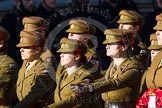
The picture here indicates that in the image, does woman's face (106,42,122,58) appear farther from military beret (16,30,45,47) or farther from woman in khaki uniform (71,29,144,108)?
military beret (16,30,45,47)

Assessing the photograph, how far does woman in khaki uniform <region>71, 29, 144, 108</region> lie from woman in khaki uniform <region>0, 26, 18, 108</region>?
1.09 m

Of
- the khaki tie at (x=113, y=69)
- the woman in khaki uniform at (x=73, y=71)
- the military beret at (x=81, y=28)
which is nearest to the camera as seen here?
the woman in khaki uniform at (x=73, y=71)

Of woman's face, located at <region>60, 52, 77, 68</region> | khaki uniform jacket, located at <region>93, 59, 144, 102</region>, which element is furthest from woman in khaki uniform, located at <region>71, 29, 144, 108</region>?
woman's face, located at <region>60, 52, 77, 68</region>

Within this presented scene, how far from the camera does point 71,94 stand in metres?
10.9

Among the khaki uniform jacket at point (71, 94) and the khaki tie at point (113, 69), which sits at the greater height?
the khaki tie at point (113, 69)

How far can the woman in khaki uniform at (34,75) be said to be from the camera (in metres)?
11.2

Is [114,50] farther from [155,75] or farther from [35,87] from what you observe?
[35,87]

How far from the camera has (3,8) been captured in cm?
1552

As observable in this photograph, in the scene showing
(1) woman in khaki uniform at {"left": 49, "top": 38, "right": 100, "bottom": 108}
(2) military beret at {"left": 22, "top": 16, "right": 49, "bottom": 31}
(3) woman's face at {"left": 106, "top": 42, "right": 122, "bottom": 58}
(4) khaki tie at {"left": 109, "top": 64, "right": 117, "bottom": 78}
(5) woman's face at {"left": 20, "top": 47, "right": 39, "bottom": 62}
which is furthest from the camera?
(2) military beret at {"left": 22, "top": 16, "right": 49, "bottom": 31}

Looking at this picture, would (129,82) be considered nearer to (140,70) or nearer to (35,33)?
(140,70)

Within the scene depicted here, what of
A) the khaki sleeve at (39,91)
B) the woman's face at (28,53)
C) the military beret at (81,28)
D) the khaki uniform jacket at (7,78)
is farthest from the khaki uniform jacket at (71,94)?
the military beret at (81,28)

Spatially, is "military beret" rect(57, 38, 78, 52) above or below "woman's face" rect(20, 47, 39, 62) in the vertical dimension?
above

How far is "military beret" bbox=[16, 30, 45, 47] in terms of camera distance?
11.5 meters

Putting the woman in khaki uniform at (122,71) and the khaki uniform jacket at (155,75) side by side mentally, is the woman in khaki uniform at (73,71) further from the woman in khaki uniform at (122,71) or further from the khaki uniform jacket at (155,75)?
the khaki uniform jacket at (155,75)
